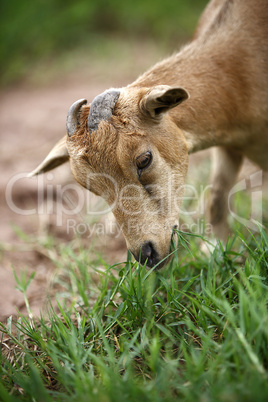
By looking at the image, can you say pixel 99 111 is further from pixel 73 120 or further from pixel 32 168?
pixel 32 168

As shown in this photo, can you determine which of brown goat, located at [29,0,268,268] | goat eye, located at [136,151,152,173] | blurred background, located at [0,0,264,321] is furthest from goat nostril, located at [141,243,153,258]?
blurred background, located at [0,0,264,321]

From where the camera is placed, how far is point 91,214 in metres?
5.81

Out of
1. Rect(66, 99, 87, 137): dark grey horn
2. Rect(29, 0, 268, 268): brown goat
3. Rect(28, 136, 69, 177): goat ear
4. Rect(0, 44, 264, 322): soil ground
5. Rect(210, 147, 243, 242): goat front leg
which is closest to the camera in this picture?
Rect(29, 0, 268, 268): brown goat

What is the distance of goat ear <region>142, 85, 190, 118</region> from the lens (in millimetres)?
3389

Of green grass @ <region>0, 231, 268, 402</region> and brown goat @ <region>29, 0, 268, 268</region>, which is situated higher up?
brown goat @ <region>29, 0, 268, 268</region>

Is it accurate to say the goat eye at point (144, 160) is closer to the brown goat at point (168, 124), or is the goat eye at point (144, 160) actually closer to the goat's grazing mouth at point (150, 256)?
the brown goat at point (168, 124)

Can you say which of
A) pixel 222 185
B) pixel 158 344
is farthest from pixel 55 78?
pixel 158 344

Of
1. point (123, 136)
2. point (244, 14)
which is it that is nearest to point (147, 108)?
point (123, 136)

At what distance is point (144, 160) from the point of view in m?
3.53

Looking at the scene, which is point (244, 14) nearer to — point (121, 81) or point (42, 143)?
point (42, 143)

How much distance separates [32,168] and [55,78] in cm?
390

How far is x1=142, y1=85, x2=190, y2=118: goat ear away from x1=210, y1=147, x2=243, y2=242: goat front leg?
5.95 ft

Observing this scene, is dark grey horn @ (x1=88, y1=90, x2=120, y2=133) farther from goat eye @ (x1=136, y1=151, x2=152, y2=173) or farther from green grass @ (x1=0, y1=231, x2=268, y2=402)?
green grass @ (x1=0, y1=231, x2=268, y2=402)

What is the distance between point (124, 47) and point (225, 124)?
281 inches
